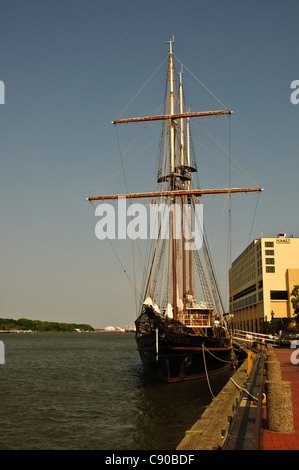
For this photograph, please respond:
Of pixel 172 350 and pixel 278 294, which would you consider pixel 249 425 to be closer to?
→ pixel 172 350

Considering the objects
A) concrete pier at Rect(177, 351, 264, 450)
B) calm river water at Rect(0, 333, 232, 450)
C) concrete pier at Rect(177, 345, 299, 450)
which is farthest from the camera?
calm river water at Rect(0, 333, 232, 450)

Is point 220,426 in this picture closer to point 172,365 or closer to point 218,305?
point 172,365

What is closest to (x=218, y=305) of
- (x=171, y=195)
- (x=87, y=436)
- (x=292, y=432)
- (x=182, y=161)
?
(x=171, y=195)

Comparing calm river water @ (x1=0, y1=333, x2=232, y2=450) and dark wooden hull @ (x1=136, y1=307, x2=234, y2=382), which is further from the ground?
dark wooden hull @ (x1=136, y1=307, x2=234, y2=382)

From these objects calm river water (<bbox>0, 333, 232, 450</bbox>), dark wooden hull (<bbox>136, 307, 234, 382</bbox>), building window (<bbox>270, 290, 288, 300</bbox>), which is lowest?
calm river water (<bbox>0, 333, 232, 450</bbox>)

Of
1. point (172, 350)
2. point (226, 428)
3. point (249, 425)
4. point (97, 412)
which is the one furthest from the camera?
point (172, 350)

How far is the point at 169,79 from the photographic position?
133ft

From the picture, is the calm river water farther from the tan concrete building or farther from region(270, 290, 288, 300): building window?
region(270, 290, 288, 300): building window

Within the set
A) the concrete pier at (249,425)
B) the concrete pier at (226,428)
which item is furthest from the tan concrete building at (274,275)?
the concrete pier at (249,425)

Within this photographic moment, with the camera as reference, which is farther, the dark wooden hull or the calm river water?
the dark wooden hull

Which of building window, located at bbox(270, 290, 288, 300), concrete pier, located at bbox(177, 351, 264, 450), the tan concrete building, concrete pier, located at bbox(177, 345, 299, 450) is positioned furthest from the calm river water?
building window, located at bbox(270, 290, 288, 300)

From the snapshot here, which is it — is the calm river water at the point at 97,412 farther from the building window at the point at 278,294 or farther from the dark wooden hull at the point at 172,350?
the building window at the point at 278,294

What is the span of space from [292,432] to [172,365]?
18393 millimetres

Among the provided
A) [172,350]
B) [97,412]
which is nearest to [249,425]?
[97,412]
